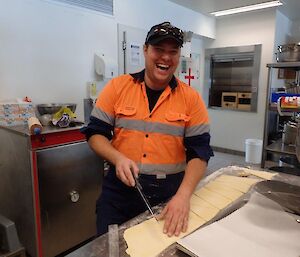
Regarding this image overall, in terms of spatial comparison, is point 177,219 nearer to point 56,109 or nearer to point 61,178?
point 61,178

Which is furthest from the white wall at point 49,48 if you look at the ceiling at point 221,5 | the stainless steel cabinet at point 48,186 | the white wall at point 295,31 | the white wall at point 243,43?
the white wall at point 295,31

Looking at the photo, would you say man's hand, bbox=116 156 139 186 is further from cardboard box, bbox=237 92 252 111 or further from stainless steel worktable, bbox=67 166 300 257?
cardboard box, bbox=237 92 252 111

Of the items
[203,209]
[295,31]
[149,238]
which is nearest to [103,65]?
[203,209]

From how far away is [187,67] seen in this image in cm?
371

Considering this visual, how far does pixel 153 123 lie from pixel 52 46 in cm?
173

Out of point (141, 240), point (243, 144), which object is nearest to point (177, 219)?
point (141, 240)

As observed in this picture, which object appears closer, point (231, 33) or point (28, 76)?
point (28, 76)

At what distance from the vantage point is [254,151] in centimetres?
441

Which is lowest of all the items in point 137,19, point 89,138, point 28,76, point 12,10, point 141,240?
point 141,240

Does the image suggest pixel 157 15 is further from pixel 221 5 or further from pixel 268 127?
pixel 268 127

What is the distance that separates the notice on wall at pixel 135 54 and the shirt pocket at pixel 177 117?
2.12m

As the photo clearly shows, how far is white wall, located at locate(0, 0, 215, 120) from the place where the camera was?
225cm

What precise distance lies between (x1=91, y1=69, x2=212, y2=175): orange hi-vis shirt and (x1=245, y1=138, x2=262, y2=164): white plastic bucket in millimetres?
3396

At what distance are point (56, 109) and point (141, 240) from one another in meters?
1.76
